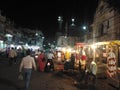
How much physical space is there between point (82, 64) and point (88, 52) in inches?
244

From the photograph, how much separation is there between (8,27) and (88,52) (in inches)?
1974

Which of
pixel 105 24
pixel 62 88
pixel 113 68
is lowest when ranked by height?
pixel 62 88

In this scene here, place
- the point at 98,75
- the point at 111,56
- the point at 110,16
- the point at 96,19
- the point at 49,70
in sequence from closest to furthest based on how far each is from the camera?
the point at 111,56 → the point at 98,75 → the point at 49,70 → the point at 110,16 → the point at 96,19

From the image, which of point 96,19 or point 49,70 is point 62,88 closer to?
point 49,70

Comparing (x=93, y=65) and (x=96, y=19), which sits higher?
(x=96, y=19)

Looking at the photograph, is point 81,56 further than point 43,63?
Yes

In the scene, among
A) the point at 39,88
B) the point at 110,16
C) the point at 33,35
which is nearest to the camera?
the point at 39,88

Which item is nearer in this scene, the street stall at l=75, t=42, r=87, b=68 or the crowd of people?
the crowd of people

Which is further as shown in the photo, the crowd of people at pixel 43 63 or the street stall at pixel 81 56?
the street stall at pixel 81 56

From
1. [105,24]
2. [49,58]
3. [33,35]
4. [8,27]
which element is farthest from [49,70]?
[33,35]

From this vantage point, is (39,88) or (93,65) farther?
(93,65)

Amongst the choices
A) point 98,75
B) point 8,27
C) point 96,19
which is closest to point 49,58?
point 98,75

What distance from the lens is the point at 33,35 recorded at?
151 meters

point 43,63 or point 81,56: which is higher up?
point 81,56
